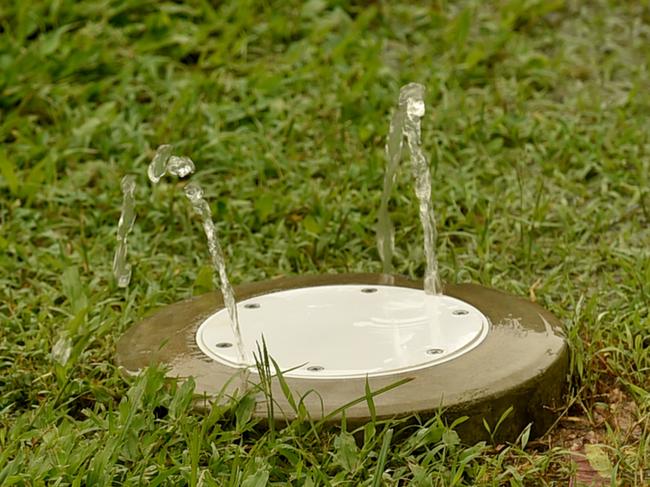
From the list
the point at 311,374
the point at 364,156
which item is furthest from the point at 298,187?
the point at 311,374

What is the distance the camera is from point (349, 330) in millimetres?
3264

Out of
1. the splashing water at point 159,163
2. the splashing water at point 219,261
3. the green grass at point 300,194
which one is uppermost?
the splashing water at point 159,163

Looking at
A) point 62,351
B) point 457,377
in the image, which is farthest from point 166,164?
point 457,377

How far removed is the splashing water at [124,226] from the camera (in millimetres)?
3527

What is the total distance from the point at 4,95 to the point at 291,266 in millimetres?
1659

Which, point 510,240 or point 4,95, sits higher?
point 4,95

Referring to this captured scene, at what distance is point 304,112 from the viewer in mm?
5145

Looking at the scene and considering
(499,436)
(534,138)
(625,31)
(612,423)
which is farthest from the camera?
(625,31)

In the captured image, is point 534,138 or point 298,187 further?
point 534,138

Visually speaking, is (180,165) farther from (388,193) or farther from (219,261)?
(388,193)

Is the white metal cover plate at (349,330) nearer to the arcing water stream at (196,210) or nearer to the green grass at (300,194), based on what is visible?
the arcing water stream at (196,210)

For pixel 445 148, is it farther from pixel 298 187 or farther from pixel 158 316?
pixel 158 316

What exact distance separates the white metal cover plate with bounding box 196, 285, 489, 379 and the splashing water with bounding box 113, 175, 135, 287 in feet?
1.16

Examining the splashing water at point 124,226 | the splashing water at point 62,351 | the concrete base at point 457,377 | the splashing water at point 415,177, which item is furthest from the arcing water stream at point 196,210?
the splashing water at point 415,177
